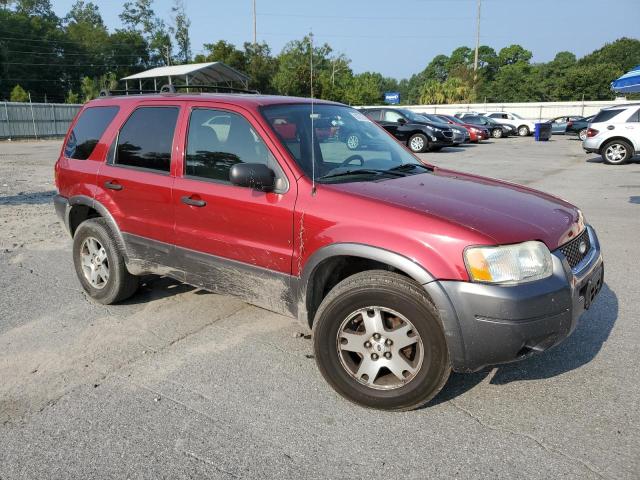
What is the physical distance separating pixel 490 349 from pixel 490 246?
1.75ft

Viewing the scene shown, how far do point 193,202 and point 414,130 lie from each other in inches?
673

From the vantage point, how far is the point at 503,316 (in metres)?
2.59

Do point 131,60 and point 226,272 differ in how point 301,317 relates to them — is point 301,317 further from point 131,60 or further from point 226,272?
point 131,60

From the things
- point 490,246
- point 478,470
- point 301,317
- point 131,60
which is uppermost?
point 131,60

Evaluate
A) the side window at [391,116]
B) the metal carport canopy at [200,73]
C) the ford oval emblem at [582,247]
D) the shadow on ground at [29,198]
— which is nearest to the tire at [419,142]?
the side window at [391,116]

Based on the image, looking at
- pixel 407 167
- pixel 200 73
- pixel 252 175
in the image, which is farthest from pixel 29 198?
pixel 200 73

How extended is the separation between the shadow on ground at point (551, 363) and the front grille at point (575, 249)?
29.5 inches

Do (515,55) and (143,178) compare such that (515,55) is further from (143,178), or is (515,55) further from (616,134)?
(143,178)

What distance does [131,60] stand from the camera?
228ft

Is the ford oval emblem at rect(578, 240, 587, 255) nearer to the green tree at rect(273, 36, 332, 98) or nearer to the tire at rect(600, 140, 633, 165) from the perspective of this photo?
the tire at rect(600, 140, 633, 165)

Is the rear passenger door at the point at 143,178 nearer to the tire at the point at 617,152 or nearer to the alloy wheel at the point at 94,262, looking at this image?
the alloy wheel at the point at 94,262

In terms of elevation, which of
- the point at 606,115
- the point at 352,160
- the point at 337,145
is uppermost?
the point at 606,115

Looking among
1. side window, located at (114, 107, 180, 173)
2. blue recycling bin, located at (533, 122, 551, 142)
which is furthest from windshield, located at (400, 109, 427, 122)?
side window, located at (114, 107, 180, 173)

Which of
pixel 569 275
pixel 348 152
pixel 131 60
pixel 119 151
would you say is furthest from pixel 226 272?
pixel 131 60
